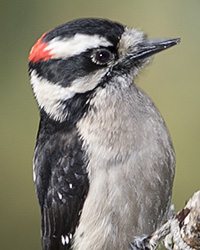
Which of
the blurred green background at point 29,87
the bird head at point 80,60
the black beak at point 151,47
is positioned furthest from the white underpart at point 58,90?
the blurred green background at point 29,87

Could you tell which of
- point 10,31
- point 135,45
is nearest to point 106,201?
point 135,45

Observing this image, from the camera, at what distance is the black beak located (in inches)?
124

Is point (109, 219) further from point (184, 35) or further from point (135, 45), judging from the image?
point (184, 35)

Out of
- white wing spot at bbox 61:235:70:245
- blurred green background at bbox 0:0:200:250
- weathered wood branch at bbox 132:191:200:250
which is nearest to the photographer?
weathered wood branch at bbox 132:191:200:250

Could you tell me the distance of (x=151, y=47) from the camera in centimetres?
317

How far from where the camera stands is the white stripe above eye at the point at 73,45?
9.80 ft

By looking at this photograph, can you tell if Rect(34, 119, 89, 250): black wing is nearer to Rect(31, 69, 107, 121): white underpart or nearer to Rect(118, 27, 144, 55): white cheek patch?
Rect(31, 69, 107, 121): white underpart

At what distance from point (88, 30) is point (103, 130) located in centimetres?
49

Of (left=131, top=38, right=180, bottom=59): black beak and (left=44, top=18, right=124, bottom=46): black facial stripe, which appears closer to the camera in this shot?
(left=44, top=18, right=124, bottom=46): black facial stripe

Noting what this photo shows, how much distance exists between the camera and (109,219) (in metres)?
3.11

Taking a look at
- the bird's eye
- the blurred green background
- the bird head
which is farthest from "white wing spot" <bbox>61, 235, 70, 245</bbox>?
the blurred green background

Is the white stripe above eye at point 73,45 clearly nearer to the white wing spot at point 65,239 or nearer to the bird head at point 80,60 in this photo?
the bird head at point 80,60

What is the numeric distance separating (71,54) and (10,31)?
242cm

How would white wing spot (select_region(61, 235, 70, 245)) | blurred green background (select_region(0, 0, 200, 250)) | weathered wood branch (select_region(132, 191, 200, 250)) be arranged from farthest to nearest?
blurred green background (select_region(0, 0, 200, 250)) → white wing spot (select_region(61, 235, 70, 245)) → weathered wood branch (select_region(132, 191, 200, 250))
